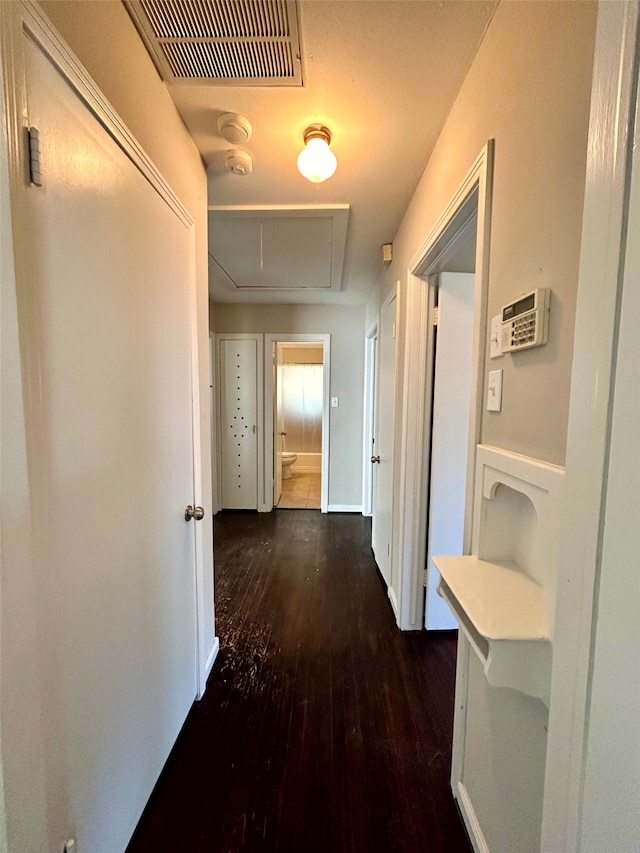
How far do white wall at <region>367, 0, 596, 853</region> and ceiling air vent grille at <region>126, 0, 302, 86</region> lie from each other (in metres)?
0.61

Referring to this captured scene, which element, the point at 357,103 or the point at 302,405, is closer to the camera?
the point at 357,103

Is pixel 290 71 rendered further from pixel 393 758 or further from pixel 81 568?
pixel 393 758

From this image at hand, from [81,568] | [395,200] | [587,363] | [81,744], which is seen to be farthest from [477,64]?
[81,744]

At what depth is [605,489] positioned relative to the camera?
455mm

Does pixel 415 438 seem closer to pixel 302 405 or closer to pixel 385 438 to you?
pixel 385 438

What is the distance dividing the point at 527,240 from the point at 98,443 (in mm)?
1165

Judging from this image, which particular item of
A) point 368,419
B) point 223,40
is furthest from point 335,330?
point 223,40

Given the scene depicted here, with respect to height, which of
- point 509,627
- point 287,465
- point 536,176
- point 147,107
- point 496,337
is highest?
point 147,107

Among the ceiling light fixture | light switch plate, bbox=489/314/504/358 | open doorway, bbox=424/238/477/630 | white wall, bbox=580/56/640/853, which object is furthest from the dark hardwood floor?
the ceiling light fixture

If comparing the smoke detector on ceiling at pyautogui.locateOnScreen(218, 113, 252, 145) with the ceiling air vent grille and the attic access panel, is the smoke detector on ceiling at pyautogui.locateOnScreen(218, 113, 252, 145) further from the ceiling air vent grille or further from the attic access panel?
the attic access panel

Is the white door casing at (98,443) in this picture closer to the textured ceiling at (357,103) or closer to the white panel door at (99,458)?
the white panel door at (99,458)

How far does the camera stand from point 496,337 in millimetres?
967

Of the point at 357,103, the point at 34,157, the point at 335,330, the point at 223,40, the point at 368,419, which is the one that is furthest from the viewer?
the point at 335,330

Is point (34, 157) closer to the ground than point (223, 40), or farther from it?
closer to the ground
